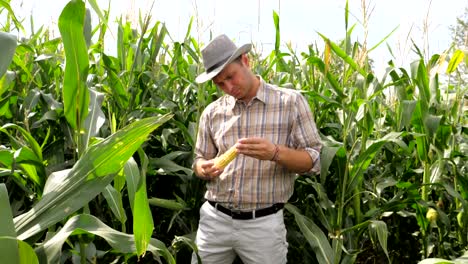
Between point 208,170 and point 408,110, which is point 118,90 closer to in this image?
point 208,170

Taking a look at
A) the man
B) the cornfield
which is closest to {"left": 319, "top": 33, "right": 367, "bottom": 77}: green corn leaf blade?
the cornfield

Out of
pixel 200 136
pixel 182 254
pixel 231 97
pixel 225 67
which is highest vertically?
pixel 225 67

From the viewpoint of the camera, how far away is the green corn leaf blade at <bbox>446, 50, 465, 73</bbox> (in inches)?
120

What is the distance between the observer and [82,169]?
4.28 feet

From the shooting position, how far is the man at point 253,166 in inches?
93.4

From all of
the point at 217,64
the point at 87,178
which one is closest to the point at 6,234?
the point at 87,178

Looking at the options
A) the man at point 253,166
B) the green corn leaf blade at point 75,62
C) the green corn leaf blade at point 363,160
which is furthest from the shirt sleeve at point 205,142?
the green corn leaf blade at point 75,62

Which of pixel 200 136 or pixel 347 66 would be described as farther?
pixel 347 66


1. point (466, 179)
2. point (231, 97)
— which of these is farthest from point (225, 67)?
point (466, 179)

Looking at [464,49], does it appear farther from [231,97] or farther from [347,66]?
[231,97]

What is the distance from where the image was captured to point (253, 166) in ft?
7.95

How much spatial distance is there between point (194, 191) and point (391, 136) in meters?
1.05

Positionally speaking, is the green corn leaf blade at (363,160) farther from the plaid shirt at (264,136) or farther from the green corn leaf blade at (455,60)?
the green corn leaf blade at (455,60)

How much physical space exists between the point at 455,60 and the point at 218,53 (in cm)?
145
